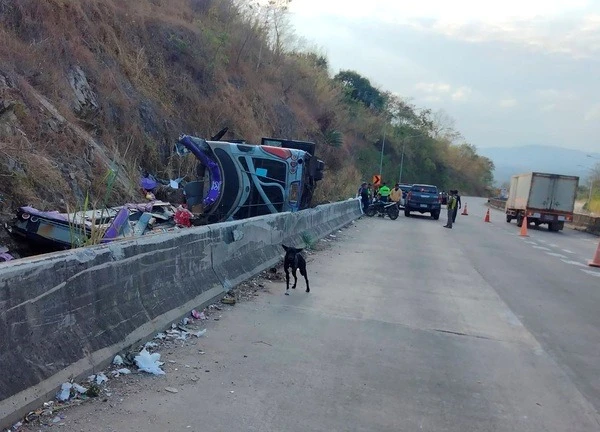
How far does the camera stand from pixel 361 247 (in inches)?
711

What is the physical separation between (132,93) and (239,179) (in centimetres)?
693

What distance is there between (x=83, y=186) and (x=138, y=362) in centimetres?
862

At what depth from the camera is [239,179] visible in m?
15.7

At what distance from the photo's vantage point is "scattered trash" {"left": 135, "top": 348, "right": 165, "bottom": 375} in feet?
18.2

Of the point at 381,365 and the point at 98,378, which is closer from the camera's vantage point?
the point at 98,378

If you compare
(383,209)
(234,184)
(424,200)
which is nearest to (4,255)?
(234,184)

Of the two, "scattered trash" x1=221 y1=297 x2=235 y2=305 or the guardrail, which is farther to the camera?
the guardrail

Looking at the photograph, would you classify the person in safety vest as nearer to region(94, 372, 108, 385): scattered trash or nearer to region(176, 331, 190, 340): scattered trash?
region(176, 331, 190, 340): scattered trash

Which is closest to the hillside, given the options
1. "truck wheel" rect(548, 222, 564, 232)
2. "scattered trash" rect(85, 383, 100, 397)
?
"scattered trash" rect(85, 383, 100, 397)

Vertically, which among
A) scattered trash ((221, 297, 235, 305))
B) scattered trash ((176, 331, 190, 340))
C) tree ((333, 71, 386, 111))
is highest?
tree ((333, 71, 386, 111))

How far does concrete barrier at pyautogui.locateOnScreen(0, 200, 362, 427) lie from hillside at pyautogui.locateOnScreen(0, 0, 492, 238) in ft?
14.2

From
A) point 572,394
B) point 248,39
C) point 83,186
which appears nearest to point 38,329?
point 572,394

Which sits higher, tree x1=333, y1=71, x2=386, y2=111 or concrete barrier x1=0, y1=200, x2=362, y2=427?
tree x1=333, y1=71, x2=386, y2=111

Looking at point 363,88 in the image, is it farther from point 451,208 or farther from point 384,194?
point 451,208
